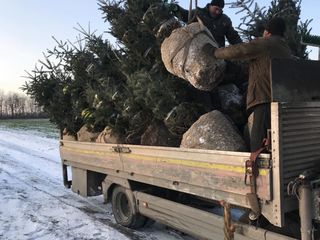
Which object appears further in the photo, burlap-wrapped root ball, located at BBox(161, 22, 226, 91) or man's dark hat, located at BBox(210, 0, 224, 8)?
man's dark hat, located at BBox(210, 0, 224, 8)

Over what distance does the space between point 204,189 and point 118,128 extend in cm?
252

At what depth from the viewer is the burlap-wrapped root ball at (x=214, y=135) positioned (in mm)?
4598

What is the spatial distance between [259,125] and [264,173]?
0.68 m

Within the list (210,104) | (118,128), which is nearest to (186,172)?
(210,104)

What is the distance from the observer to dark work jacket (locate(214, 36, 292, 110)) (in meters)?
4.37

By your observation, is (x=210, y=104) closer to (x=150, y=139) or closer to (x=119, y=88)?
(x=150, y=139)

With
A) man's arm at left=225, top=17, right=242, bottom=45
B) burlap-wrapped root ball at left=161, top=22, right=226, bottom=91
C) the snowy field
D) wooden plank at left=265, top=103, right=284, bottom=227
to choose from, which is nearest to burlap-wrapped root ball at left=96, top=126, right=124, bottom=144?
the snowy field

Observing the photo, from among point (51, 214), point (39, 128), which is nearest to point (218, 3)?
point (51, 214)

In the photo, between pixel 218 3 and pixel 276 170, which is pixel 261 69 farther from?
pixel 218 3

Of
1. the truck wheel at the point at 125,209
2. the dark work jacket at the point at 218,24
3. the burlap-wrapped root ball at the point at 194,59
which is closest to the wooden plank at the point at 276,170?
the burlap-wrapped root ball at the point at 194,59

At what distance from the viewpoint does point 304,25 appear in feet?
19.7

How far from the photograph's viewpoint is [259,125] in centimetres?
438

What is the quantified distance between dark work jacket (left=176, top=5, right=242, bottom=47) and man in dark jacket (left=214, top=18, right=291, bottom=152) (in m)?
1.71

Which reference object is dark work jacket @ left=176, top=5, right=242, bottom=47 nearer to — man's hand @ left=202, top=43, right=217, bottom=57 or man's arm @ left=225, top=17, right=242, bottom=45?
man's arm @ left=225, top=17, right=242, bottom=45
